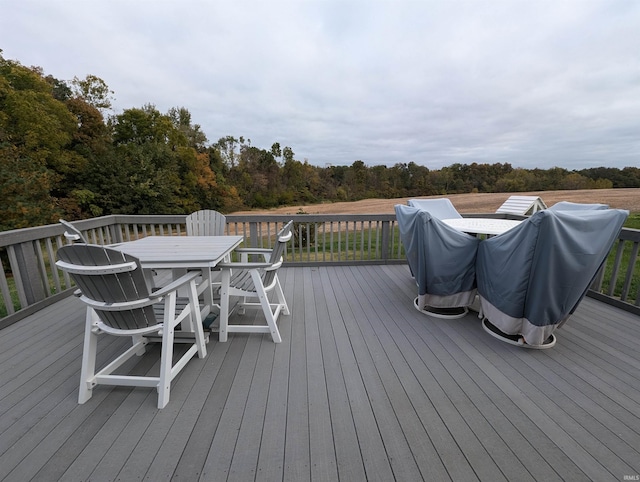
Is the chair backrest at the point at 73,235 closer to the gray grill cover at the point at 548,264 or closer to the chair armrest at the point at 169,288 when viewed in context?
the chair armrest at the point at 169,288

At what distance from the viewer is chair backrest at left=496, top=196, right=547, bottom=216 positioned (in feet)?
15.7

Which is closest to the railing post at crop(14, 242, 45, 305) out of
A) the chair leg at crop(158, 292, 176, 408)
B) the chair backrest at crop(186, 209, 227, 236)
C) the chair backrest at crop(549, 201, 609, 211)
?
the chair backrest at crop(186, 209, 227, 236)

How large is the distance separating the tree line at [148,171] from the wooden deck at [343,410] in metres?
10.4

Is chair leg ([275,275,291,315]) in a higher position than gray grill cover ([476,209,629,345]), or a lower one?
lower

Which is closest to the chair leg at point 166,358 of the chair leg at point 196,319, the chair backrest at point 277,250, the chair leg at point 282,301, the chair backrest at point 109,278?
the chair backrest at point 109,278

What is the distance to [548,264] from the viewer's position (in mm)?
1902

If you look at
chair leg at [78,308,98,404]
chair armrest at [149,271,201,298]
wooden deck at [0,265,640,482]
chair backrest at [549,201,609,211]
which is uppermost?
chair backrest at [549,201,609,211]

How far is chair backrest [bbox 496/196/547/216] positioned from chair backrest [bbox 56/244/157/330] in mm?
5464

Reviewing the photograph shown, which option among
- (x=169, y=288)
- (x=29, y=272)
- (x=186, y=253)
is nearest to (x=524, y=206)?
(x=186, y=253)

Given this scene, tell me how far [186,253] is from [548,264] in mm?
2720

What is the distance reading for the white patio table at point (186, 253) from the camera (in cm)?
200

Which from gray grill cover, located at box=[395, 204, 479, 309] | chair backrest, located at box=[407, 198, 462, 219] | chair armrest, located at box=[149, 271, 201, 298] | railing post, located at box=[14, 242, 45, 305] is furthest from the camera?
chair backrest, located at box=[407, 198, 462, 219]

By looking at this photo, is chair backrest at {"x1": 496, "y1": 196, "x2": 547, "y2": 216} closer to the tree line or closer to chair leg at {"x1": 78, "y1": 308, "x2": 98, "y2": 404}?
chair leg at {"x1": 78, "y1": 308, "x2": 98, "y2": 404}

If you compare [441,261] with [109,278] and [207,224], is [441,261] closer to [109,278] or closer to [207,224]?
[109,278]
